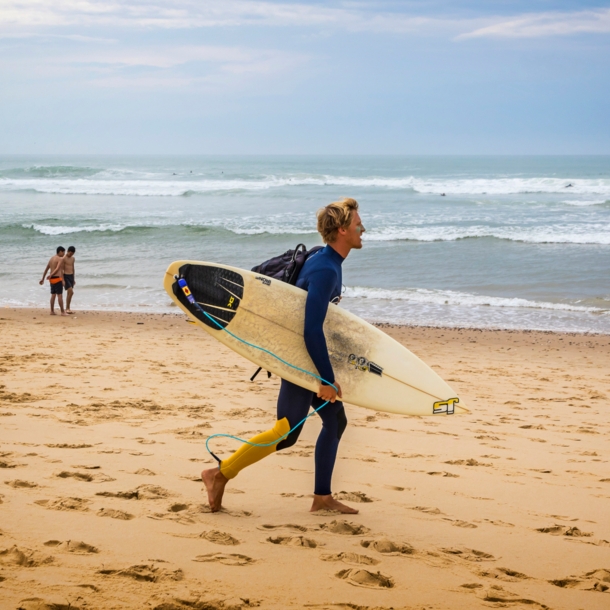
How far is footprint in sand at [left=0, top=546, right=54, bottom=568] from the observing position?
240 centimetres

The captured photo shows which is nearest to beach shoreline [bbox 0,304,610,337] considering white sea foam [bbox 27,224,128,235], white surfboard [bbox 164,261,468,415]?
white surfboard [bbox 164,261,468,415]

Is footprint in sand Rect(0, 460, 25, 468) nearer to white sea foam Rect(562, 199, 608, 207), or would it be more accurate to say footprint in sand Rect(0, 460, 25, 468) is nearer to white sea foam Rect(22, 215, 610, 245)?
white sea foam Rect(22, 215, 610, 245)

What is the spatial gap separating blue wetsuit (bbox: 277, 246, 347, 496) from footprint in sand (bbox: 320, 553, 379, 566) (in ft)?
1.83

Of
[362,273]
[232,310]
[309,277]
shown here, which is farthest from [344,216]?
[362,273]

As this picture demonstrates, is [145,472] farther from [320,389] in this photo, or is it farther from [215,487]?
[320,389]

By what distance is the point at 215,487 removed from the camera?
3.15 meters

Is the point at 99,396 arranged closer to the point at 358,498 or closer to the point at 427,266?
the point at 358,498

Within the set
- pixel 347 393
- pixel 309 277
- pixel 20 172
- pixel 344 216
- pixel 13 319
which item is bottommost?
pixel 13 319

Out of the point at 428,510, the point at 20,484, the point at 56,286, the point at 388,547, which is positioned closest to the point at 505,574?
the point at 388,547

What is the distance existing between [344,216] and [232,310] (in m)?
0.87

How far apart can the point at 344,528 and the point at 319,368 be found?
2.43 ft

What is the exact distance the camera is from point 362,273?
16.2 m

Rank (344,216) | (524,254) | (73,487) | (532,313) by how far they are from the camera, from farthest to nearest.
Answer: (524,254) → (532,313) → (73,487) → (344,216)

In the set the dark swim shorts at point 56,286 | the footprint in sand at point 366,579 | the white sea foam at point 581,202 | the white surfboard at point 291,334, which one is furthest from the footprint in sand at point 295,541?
the white sea foam at point 581,202
